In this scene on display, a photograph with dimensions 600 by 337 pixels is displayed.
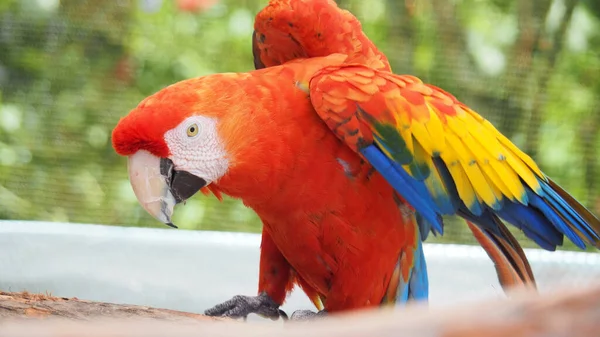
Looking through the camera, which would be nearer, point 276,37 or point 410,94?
point 410,94

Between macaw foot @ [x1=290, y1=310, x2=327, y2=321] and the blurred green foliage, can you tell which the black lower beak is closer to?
macaw foot @ [x1=290, y1=310, x2=327, y2=321]

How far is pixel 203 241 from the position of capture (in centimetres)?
130

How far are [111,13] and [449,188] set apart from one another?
131cm

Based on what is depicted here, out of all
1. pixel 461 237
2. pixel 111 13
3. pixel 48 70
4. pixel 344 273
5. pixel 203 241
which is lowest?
pixel 344 273

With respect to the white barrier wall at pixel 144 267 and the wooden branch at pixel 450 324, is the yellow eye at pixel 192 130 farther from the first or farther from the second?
the wooden branch at pixel 450 324

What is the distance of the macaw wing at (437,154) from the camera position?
2.73 ft

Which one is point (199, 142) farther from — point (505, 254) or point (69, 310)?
point (505, 254)

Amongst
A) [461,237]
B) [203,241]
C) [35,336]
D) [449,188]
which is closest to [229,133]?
[449,188]

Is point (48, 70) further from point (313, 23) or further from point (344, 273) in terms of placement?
point (344, 273)

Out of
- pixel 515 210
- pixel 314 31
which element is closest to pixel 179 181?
pixel 314 31

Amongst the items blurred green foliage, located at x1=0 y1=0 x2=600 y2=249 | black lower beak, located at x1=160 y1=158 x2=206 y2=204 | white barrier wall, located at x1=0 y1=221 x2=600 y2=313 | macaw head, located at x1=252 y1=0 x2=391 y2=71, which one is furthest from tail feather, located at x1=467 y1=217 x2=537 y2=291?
blurred green foliage, located at x1=0 y1=0 x2=600 y2=249

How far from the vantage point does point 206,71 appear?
1.95m

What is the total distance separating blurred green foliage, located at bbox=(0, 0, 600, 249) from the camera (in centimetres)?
187

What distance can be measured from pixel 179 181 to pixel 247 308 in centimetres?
27
